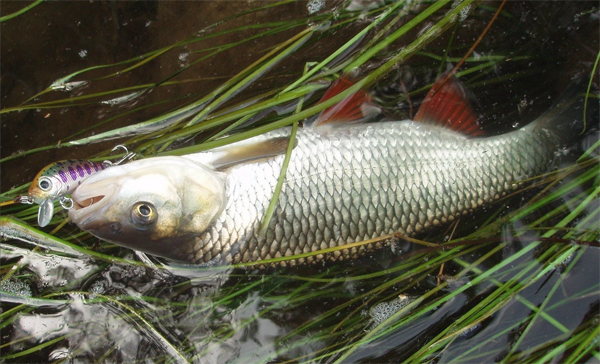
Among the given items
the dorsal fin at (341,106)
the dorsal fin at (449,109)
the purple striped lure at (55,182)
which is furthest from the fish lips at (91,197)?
the dorsal fin at (449,109)

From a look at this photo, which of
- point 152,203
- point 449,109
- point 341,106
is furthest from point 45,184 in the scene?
point 449,109

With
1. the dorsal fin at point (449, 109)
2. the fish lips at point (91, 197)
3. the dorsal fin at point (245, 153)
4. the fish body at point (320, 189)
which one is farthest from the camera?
the dorsal fin at point (449, 109)

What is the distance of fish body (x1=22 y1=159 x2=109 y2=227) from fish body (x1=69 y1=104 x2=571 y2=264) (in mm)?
113

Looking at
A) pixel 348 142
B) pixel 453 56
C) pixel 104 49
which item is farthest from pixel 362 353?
pixel 104 49

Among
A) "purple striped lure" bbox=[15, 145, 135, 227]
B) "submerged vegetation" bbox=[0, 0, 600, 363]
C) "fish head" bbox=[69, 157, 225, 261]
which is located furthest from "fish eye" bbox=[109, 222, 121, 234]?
"submerged vegetation" bbox=[0, 0, 600, 363]

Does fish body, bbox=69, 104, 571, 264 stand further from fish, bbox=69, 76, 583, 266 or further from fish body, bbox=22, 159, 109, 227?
fish body, bbox=22, 159, 109, 227

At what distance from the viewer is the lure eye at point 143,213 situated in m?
1.86

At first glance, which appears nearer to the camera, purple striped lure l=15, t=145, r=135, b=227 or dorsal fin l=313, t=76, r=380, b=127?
purple striped lure l=15, t=145, r=135, b=227

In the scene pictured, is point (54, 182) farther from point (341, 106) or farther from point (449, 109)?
point (449, 109)

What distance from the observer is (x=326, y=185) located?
6.88 feet

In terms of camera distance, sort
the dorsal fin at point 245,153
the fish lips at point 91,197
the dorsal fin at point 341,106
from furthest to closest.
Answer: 1. the dorsal fin at point 341,106
2. the dorsal fin at point 245,153
3. the fish lips at point 91,197

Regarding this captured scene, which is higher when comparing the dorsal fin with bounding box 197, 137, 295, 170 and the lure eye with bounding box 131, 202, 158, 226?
the dorsal fin with bounding box 197, 137, 295, 170

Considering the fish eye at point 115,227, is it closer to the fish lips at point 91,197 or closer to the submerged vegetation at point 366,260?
the fish lips at point 91,197

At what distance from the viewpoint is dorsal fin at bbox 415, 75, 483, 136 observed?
230cm
